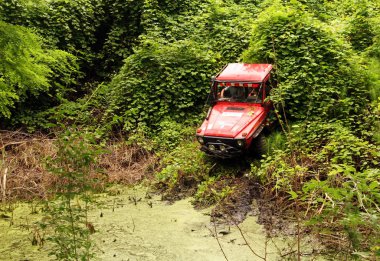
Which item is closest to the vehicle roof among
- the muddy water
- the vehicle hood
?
the vehicle hood

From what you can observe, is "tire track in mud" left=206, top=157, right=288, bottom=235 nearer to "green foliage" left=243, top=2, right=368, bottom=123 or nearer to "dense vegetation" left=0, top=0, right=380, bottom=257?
"dense vegetation" left=0, top=0, right=380, bottom=257

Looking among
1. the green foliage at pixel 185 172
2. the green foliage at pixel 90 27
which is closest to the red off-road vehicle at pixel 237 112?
the green foliage at pixel 185 172

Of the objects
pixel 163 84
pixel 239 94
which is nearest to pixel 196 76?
pixel 163 84

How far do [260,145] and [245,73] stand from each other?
1710mm

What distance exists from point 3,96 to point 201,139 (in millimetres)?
3872

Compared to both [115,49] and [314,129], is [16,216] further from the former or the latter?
[115,49]

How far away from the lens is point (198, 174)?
8.23 m

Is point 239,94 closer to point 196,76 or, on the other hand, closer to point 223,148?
point 223,148

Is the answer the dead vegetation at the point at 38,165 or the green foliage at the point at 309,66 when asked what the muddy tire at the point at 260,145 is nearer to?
the green foliage at the point at 309,66

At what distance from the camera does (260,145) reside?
8055 millimetres

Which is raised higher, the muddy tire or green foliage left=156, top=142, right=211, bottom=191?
the muddy tire

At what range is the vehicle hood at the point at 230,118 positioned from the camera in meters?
7.73

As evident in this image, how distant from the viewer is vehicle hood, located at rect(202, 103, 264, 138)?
25.4 ft

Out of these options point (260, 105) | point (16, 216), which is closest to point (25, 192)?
point (16, 216)
